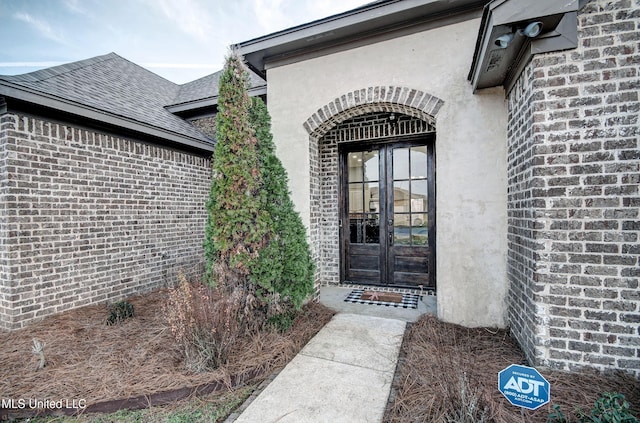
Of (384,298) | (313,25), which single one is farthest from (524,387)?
(313,25)

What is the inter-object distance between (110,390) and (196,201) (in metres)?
4.31

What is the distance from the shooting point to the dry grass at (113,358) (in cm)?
232

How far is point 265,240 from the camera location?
313cm

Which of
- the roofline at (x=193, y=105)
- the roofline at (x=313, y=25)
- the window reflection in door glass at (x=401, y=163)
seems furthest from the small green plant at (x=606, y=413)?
the roofline at (x=193, y=105)

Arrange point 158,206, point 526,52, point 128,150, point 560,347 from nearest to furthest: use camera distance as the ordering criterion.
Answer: point 560,347 → point 526,52 → point 128,150 → point 158,206

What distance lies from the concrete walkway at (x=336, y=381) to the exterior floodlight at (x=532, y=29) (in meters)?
3.03

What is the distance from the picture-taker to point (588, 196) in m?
2.14

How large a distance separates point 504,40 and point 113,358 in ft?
15.4

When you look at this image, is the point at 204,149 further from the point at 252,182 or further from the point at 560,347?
the point at 560,347

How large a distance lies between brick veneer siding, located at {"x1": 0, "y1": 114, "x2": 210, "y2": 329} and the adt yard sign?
17.5ft

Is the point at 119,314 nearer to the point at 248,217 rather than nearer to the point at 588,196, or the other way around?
the point at 248,217

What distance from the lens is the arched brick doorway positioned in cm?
382

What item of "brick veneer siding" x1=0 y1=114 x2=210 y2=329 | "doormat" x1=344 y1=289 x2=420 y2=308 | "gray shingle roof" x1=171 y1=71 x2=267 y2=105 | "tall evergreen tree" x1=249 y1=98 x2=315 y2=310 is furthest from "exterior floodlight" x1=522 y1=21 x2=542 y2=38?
"brick veneer siding" x1=0 y1=114 x2=210 y2=329

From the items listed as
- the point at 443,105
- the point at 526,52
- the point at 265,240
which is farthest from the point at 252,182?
the point at 526,52
